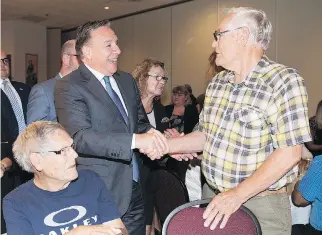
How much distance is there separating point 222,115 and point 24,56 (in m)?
10.1

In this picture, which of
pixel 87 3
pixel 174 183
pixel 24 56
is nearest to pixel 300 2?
pixel 87 3

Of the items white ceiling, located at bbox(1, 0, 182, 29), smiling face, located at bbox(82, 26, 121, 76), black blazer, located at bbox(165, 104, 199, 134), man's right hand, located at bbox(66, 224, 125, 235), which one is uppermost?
white ceiling, located at bbox(1, 0, 182, 29)

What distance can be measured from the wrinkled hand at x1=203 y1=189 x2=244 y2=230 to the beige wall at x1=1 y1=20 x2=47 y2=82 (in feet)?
33.1

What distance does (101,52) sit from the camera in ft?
7.64

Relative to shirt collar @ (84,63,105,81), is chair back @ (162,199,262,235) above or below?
below

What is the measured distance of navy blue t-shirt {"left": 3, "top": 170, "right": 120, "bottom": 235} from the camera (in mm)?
1712

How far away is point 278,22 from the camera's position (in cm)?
686

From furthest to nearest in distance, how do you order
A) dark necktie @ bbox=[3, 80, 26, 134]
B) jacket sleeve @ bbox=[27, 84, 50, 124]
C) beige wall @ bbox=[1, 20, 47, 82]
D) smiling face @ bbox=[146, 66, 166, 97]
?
beige wall @ bbox=[1, 20, 47, 82], smiling face @ bbox=[146, 66, 166, 97], dark necktie @ bbox=[3, 80, 26, 134], jacket sleeve @ bbox=[27, 84, 50, 124]

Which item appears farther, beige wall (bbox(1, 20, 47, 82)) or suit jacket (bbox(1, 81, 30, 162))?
beige wall (bbox(1, 20, 47, 82))

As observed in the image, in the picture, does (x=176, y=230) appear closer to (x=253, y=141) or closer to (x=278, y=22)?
(x=253, y=141)

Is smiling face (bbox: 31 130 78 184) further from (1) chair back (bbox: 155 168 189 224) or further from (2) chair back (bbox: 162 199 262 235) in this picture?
(1) chair back (bbox: 155 168 189 224)

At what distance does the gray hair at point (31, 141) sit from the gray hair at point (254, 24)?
→ 0.97m

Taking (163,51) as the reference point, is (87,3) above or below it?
above

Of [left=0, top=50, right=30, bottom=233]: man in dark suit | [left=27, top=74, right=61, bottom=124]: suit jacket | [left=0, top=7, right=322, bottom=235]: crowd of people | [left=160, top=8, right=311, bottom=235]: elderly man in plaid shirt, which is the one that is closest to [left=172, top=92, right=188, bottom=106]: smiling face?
[left=0, top=50, right=30, bottom=233]: man in dark suit
